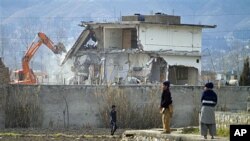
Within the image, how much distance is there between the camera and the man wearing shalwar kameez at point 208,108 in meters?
20.9

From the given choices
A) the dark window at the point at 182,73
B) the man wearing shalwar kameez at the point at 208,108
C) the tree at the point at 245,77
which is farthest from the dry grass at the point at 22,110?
the dark window at the point at 182,73

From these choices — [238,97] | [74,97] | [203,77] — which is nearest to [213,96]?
[74,97]

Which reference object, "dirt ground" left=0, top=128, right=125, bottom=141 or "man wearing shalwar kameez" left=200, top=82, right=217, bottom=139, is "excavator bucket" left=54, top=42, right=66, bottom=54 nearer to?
"dirt ground" left=0, top=128, right=125, bottom=141

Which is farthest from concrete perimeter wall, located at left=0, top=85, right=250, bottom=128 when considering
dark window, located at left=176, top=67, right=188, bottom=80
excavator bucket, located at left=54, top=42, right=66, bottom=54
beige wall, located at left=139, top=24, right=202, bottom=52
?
excavator bucket, located at left=54, top=42, right=66, bottom=54

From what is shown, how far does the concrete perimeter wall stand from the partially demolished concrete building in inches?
613

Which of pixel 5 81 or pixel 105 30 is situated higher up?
pixel 105 30

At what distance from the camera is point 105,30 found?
2377 inches

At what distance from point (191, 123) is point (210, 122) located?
20727 millimetres

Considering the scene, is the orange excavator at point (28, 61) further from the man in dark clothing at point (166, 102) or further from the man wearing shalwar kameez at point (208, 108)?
the man wearing shalwar kameez at point (208, 108)

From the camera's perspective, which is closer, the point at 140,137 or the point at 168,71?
the point at 140,137

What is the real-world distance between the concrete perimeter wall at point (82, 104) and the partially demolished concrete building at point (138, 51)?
51.1 feet

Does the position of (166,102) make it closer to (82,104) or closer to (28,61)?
(82,104)

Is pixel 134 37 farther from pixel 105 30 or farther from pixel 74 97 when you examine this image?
pixel 74 97

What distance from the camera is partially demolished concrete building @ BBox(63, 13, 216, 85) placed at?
58.9 m
